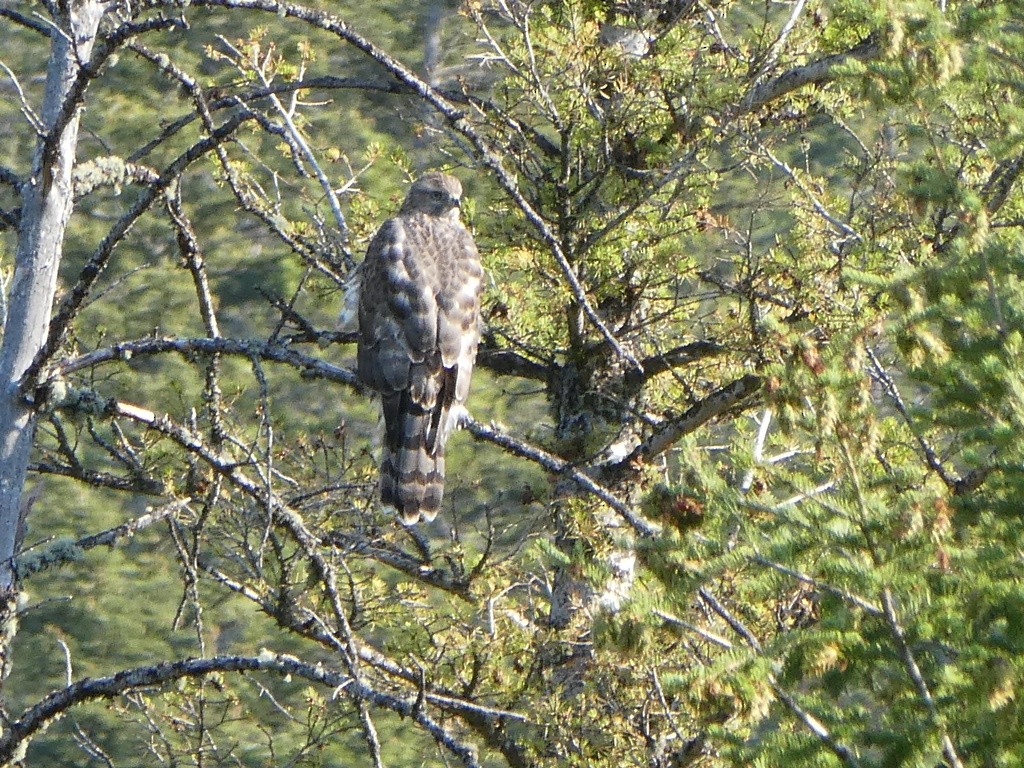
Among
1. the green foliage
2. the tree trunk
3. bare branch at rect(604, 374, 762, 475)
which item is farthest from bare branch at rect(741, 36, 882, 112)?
the tree trunk

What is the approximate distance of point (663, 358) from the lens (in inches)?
296

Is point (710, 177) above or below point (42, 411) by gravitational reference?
above

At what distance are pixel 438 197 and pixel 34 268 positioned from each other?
115 inches

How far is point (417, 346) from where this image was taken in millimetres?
6594

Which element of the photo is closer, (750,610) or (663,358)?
(750,610)

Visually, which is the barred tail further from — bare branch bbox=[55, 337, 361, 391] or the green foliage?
bare branch bbox=[55, 337, 361, 391]

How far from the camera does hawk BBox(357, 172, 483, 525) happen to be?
6441mm

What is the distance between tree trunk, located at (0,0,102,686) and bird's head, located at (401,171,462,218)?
2.78 metres

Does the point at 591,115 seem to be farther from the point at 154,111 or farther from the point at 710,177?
the point at 154,111

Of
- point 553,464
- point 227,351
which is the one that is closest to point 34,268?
point 227,351

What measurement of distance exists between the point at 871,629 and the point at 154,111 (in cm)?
2451

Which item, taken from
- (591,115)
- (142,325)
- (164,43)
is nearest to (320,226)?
(591,115)

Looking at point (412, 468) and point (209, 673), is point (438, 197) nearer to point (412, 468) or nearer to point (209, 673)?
point (412, 468)

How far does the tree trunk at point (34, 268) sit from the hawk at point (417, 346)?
156cm
